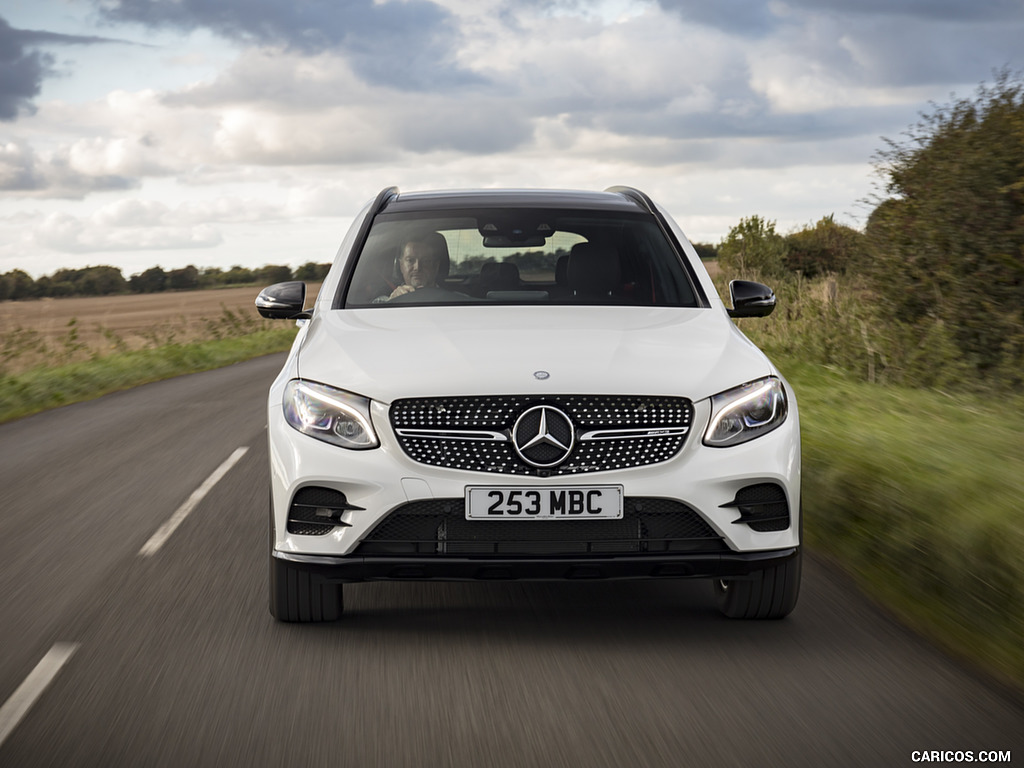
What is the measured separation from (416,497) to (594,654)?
926mm

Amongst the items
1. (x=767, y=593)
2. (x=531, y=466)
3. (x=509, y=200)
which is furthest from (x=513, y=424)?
(x=509, y=200)

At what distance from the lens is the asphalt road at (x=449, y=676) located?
342 cm

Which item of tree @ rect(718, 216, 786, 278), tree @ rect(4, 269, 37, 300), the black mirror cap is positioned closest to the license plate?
the black mirror cap

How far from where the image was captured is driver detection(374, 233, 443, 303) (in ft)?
18.6

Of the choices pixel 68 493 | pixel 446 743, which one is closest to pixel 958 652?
pixel 446 743

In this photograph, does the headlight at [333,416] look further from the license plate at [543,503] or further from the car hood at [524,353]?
the license plate at [543,503]

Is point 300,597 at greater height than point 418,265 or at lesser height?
lesser

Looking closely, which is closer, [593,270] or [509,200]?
[593,270]

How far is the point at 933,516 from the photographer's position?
16.5ft

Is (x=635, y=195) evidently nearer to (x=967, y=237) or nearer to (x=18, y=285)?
(x=967, y=237)

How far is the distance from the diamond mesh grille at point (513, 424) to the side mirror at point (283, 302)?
1.73 metres

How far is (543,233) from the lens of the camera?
6.04m

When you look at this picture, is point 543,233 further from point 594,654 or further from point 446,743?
point 446,743

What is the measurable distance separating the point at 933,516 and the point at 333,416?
2.67 m
